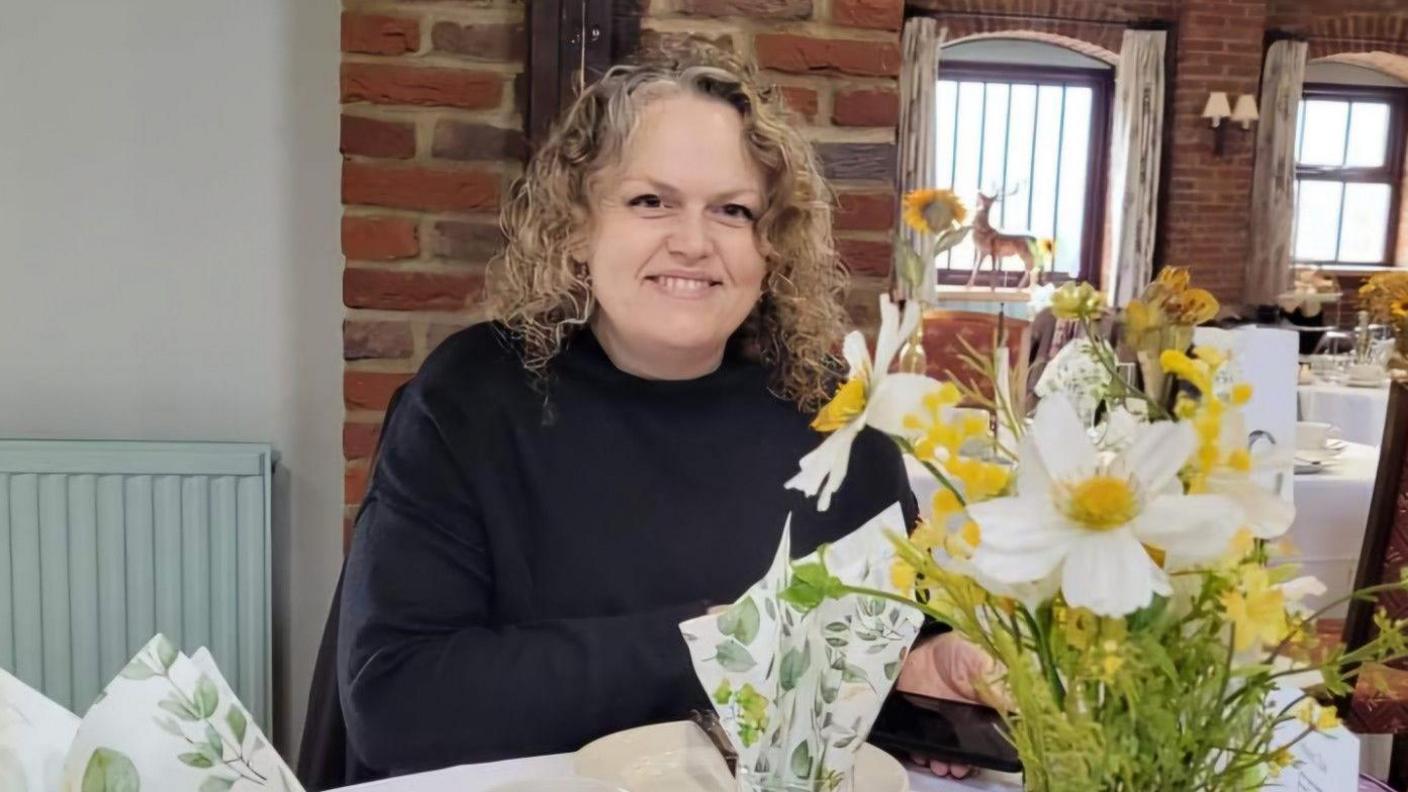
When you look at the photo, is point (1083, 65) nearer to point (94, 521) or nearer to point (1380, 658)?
point (94, 521)

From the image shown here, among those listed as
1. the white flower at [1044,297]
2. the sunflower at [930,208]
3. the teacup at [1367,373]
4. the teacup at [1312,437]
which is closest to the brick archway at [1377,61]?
the teacup at [1367,373]

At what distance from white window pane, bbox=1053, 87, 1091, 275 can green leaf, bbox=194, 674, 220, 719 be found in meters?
7.27

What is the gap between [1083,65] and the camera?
7238mm

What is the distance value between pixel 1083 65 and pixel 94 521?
22.3ft

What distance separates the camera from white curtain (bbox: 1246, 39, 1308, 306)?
691 cm

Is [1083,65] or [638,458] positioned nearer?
[638,458]

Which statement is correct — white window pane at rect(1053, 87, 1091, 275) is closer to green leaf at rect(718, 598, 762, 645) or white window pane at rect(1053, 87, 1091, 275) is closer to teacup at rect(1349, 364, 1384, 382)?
teacup at rect(1349, 364, 1384, 382)

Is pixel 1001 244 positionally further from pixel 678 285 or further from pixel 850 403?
pixel 850 403

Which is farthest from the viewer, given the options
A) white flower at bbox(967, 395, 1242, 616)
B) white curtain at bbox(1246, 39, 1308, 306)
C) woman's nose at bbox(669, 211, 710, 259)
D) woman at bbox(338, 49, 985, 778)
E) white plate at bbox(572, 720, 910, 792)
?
white curtain at bbox(1246, 39, 1308, 306)

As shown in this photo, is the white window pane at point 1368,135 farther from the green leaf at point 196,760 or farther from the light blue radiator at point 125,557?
the green leaf at point 196,760

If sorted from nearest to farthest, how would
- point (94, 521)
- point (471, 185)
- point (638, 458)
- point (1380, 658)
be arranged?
point (1380, 658) < point (638, 458) < point (471, 185) < point (94, 521)

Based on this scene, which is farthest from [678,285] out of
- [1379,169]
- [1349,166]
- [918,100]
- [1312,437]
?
[1379,169]

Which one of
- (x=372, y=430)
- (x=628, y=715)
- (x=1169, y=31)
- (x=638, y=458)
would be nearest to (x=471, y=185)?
(x=372, y=430)

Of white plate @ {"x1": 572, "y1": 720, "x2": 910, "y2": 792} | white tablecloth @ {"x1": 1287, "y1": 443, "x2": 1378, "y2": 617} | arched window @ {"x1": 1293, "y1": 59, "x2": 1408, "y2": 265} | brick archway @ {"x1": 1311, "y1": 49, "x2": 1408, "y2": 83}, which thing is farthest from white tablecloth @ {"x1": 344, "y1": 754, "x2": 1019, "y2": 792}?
arched window @ {"x1": 1293, "y1": 59, "x2": 1408, "y2": 265}
